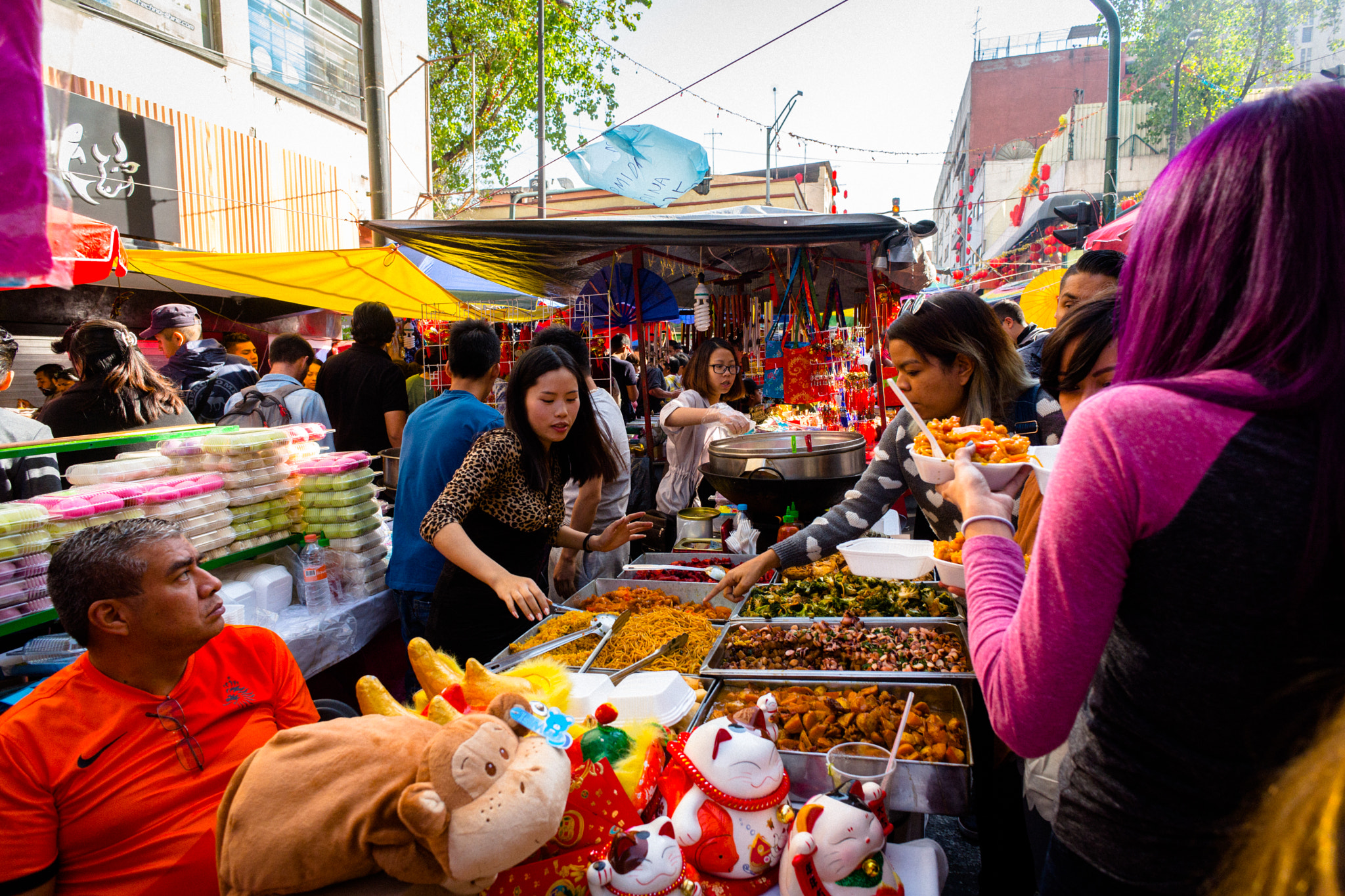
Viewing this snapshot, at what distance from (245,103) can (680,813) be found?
12247 millimetres

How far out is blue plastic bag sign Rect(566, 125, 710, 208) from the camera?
7.24 meters

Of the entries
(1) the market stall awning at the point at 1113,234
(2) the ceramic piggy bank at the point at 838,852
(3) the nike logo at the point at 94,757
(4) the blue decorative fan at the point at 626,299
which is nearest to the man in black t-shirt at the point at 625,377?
(4) the blue decorative fan at the point at 626,299

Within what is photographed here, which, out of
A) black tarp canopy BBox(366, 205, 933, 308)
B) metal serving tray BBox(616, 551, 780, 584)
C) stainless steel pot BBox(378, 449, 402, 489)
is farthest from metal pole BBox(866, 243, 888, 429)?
stainless steel pot BBox(378, 449, 402, 489)

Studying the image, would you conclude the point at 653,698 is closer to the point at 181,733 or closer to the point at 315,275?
the point at 181,733

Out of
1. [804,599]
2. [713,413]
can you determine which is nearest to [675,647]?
[804,599]

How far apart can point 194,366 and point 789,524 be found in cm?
455

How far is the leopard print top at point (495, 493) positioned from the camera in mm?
2727

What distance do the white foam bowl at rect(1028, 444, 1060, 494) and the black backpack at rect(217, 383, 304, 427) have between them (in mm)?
4428

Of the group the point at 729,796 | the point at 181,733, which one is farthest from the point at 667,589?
the point at 181,733

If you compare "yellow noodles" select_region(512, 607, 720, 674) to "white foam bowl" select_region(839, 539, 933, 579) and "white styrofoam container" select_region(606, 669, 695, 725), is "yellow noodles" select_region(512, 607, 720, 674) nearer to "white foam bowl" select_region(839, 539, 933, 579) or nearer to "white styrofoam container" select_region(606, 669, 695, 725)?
"white styrofoam container" select_region(606, 669, 695, 725)

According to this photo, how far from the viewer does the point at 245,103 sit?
404 inches

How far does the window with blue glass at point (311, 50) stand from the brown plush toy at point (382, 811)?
40.2 feet

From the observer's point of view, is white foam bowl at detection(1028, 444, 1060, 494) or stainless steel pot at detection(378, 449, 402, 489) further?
A: stainless steel pot at detection(378, 449, 402, 489)

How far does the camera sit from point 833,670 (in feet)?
7.64
